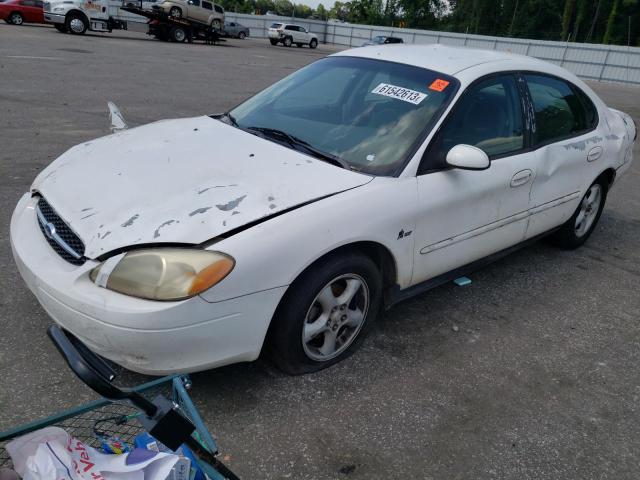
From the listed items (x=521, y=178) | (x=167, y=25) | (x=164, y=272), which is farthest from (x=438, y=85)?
(x=167, y=25)

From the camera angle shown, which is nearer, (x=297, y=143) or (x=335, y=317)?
(x=335, y=317)

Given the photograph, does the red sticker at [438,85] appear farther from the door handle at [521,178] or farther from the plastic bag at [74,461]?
the plastic bag at [74,461]

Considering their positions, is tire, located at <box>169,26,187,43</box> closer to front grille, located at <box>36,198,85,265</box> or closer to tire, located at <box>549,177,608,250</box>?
tire, located at <box>549,177,608,250</box>

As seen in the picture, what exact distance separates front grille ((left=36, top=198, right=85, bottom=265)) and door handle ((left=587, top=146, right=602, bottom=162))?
3680 mm

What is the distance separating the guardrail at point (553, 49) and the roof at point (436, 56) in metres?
20.4

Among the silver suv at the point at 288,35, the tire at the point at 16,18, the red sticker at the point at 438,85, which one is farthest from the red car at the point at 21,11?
the red sticker at the point at 438,85

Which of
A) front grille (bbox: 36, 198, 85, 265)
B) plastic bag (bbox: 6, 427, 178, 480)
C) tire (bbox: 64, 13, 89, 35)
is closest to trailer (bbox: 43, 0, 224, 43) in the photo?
tire (bbox: 64, 13, 89, 35)

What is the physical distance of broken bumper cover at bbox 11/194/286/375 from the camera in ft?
7.06

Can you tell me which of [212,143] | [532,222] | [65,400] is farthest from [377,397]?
[532,222]

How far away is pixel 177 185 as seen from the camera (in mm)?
2590

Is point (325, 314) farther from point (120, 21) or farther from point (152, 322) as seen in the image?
point (120, 21)

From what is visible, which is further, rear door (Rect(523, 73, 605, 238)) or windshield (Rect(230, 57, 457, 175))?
rear door (Rect(523, 73, 605, 238))

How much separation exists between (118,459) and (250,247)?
1021mm

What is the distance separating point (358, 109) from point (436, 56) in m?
0.73
